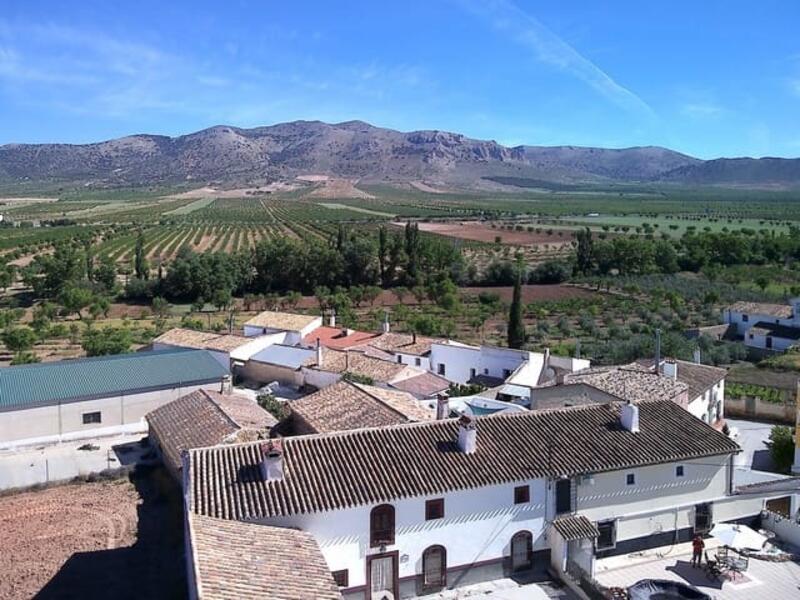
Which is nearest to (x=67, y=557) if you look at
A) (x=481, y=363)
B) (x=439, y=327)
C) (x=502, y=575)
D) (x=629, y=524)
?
(x=502, y=575)

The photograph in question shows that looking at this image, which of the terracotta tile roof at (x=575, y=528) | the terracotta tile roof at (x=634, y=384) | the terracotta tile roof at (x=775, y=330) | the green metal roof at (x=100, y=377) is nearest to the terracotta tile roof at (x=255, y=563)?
the terracotta tile roof at (x=575, y=528)

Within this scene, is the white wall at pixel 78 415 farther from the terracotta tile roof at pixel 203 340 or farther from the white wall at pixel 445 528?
the white wall at pixel 445 528

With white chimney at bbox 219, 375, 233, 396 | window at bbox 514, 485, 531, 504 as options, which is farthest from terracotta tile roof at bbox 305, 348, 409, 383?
window at bbox 514, 485, 531, 504

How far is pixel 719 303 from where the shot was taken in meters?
62.0

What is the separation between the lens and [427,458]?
1688 cm

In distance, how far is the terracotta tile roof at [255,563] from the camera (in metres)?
12.1

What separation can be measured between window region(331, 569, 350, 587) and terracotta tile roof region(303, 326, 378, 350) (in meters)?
22.7

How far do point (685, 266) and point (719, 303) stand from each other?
24571 mm

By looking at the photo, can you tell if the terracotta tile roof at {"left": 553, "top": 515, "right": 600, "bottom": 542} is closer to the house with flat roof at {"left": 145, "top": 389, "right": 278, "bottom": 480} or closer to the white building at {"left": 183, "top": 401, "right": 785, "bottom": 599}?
the white building at {"left": 183, "top": 401, "right": 785, "bottom": 599}

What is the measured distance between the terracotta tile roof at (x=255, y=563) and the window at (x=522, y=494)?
4.68 metres

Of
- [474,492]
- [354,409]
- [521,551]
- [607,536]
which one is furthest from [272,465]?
[607,536]

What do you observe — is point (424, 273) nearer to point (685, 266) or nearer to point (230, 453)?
point (685, 266)

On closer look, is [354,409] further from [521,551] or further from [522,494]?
[521,551]

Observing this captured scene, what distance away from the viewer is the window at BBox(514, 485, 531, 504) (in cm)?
1671
